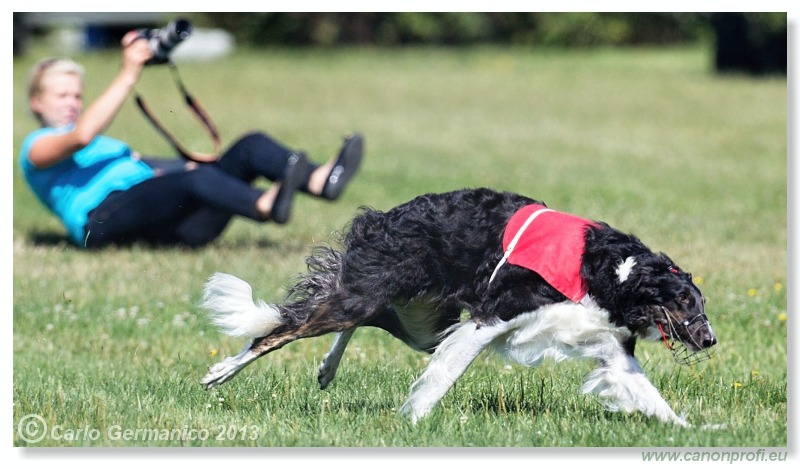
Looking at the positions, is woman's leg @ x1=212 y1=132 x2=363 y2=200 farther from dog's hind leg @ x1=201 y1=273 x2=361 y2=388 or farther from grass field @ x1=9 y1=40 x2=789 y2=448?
dog's hind leg @ x1=201 y1=273 x2=361 y2=388

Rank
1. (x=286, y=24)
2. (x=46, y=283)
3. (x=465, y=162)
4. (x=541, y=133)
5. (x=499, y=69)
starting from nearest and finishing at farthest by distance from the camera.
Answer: (x=46, y=283) → (x=465, y=162) → (x=541, y=133) → (x=499, y=69) → (x=286, y=24)

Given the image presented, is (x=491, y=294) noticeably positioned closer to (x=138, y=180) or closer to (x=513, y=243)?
(x=513, y=243)

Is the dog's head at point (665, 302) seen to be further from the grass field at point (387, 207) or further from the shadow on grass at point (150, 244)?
the shadow on grass at point (150, 244)

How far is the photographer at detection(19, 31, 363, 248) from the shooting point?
8.09 meters

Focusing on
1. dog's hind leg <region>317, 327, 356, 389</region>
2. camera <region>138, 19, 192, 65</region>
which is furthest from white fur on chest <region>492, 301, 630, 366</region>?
camera <region>138, 19, 192, 65</region>

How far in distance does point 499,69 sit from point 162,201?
1563cm

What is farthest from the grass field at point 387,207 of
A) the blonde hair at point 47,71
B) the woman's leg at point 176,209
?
the blonde hair at point 47,71

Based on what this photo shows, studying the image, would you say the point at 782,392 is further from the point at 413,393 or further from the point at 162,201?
the point at 162,201

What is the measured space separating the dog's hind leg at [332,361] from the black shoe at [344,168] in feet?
9.97

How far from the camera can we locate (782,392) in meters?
5.46

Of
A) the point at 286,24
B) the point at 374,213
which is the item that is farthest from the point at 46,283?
the point at 286,24

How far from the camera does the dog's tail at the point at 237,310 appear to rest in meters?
4.96

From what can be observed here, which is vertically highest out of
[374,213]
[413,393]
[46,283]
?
[374,213]

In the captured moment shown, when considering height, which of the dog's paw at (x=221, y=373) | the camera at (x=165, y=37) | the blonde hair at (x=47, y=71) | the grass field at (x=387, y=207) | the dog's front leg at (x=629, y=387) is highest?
the camera at (x=165, y=37)
